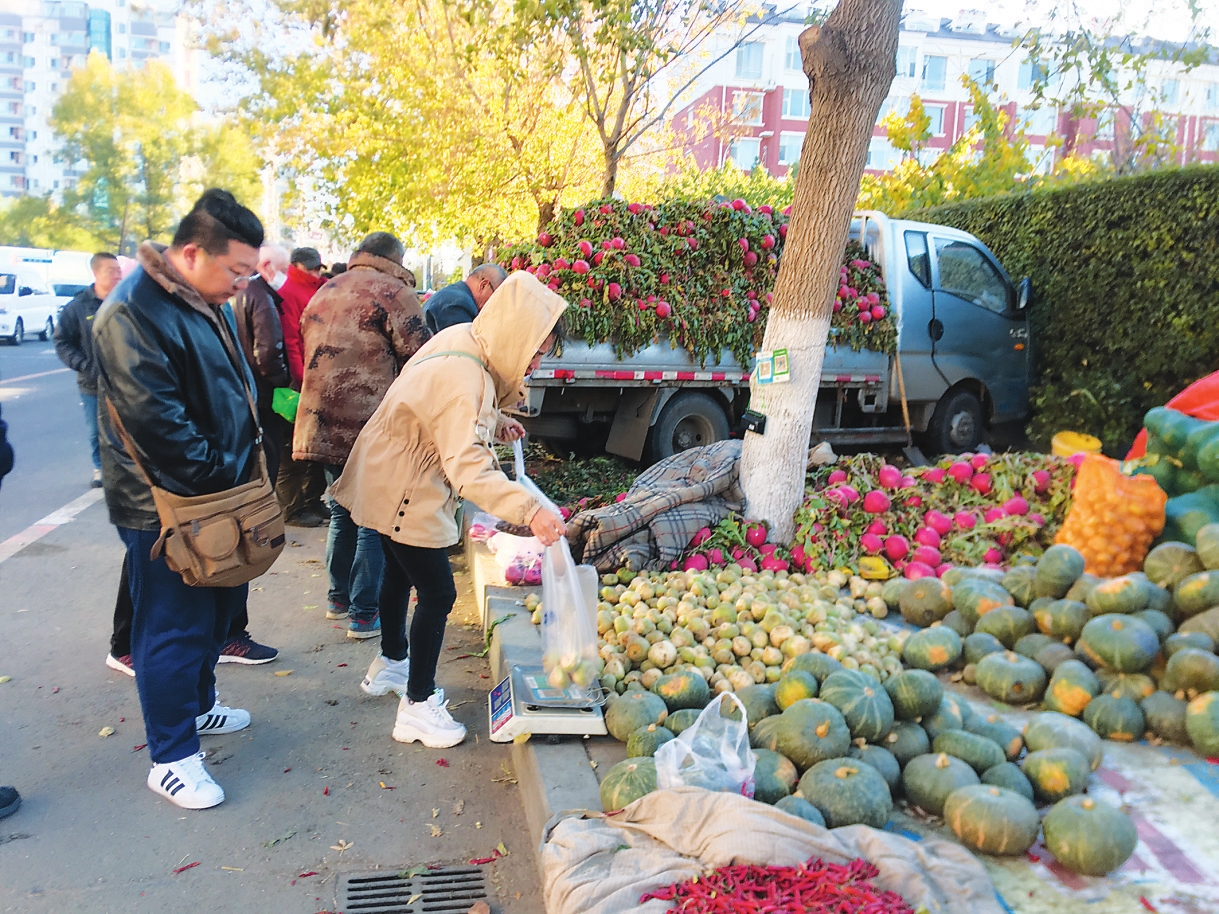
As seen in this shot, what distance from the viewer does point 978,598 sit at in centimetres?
426

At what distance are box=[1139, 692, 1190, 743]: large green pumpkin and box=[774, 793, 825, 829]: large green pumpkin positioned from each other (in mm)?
1494

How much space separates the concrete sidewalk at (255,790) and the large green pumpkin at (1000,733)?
64.8 inches

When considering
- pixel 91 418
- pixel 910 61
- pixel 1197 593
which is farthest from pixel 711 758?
pixel 910 61

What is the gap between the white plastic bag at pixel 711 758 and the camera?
2.88 metres

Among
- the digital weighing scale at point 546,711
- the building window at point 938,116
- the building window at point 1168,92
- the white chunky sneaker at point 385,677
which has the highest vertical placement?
the building window at point 938,116

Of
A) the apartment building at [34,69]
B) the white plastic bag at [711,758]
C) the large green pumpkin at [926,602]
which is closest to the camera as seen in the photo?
the white plastic bag at [711,758]

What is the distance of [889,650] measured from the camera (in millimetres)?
4188

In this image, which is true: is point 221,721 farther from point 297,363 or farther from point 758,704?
point 297,363

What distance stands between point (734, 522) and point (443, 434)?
9.02 ft

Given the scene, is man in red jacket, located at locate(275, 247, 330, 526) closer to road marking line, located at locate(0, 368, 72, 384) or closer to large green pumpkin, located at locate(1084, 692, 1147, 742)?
→ large green pumpkin, located at locate(1084, 692, 1147, 742)

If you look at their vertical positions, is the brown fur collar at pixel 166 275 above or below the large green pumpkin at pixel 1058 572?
above

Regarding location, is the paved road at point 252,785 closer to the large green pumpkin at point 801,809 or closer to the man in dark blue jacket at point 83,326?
the large green pumpkin at point 801,809

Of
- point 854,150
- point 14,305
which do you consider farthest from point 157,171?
point 854,150

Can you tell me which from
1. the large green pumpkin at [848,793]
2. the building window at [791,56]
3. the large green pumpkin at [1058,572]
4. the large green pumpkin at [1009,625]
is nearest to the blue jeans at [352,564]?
the large green pumpkin at [848,793]
